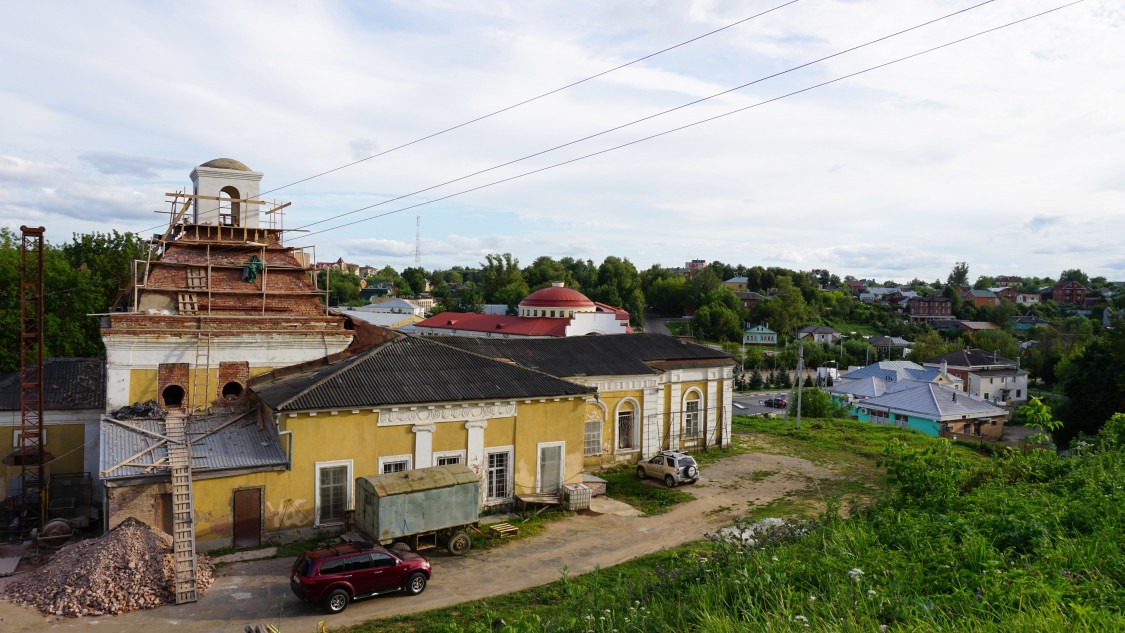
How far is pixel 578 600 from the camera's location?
30.8ft

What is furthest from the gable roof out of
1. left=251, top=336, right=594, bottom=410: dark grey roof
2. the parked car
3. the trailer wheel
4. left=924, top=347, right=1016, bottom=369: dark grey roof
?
the trailer wheel

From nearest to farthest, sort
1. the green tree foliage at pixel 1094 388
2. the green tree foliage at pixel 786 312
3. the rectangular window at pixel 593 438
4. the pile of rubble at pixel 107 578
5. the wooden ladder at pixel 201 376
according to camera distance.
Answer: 1. the pile of rubble at pixel 107 578
2. the wooden ladder at pixel 201 376
3. the rectangular window at pixel 593 438
4. the green tree foliage at pixel 1094 388
5. the green tree foliage at pixel 786 312

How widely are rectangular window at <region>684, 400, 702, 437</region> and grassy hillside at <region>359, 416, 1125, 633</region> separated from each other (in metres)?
17.3

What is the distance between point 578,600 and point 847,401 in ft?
176

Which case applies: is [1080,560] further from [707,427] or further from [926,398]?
[926,398]

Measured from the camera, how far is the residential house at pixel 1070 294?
151125 millimetres

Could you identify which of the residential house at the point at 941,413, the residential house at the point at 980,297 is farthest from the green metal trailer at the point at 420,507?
the residential house at the point at 980,297

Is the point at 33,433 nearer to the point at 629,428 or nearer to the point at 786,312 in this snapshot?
the point at 629,428

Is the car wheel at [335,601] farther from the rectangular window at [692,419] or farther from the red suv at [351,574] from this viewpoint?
the rectangular window at [692,419]

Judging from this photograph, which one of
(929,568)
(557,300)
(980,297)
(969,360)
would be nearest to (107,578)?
(929,568)

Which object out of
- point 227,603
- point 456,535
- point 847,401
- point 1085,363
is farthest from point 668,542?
point 847,401

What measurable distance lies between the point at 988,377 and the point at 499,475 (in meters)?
70.2

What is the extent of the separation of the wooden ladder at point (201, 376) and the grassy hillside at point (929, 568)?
1313 cm

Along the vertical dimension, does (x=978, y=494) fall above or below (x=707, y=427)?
above
